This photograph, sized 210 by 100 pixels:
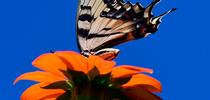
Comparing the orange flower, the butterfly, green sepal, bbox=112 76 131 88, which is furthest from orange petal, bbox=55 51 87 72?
the butterfly

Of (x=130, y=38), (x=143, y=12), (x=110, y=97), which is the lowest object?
(x=110, y=97)

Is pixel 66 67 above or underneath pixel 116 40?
underneath

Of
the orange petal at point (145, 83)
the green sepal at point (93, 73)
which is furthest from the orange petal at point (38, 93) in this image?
the orange petal at point (145, 83)

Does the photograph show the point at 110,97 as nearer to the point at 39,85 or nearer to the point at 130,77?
the point at 130,77

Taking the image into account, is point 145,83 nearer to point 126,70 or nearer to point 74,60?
point 126,70

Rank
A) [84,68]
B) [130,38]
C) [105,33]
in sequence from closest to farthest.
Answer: [84,68] → [130,38] → [105,33]

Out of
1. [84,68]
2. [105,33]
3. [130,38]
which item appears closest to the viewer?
[84,68]

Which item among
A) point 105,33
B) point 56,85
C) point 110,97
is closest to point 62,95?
point 56,85

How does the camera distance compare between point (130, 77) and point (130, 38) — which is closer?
point (130, 77)
